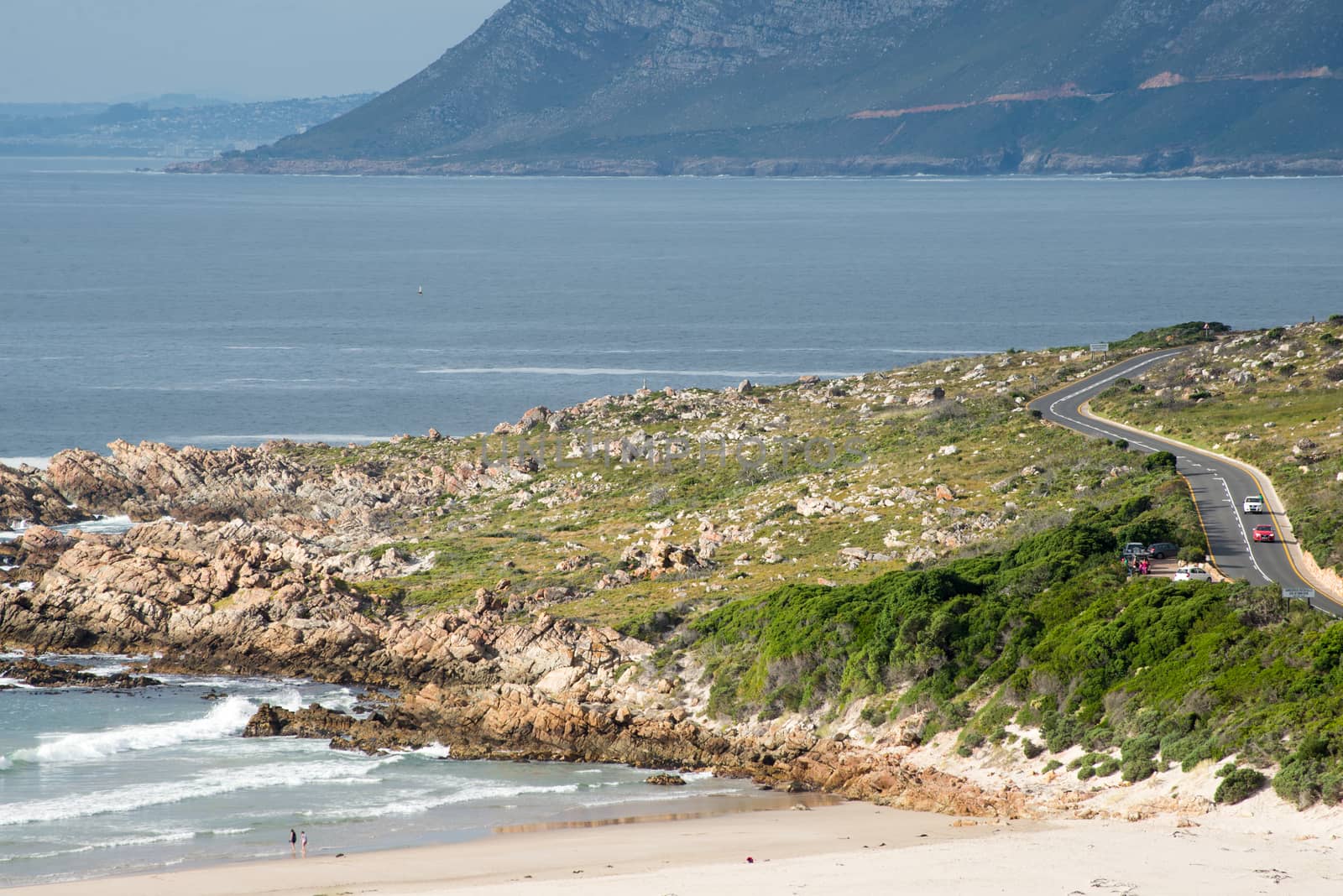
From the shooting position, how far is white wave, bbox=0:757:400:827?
39.2 metres

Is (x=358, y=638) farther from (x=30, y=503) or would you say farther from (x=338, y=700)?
(x=30, y=503)

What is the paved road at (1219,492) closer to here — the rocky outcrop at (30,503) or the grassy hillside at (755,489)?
the grassy hillside at (755,489)

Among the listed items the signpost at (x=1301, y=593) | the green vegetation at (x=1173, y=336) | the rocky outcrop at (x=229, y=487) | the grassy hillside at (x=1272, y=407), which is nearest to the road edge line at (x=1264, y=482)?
the grassy hillside at (x=1272, y=407)

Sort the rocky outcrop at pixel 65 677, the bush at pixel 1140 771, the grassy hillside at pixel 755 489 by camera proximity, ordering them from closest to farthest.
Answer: the bush at pixel 1140 771 → the rocky outcrop at pixel 65 677 → the grassy hillside at pixel 755 489

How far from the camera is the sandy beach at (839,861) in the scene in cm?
3014

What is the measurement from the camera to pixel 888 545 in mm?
57688

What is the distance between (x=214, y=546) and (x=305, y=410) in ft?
143

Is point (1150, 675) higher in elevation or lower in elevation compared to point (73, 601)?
higher

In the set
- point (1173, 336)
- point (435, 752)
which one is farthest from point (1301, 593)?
point (1173, 336)

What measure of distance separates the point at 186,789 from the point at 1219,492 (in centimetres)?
3550

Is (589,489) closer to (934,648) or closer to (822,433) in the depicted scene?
(822,433)

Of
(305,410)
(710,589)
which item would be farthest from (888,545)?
(305,410)

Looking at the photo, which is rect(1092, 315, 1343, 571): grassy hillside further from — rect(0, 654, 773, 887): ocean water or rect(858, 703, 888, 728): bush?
rect(0, 654, 773, 887): ocean water

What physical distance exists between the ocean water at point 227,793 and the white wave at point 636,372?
7557 cm
